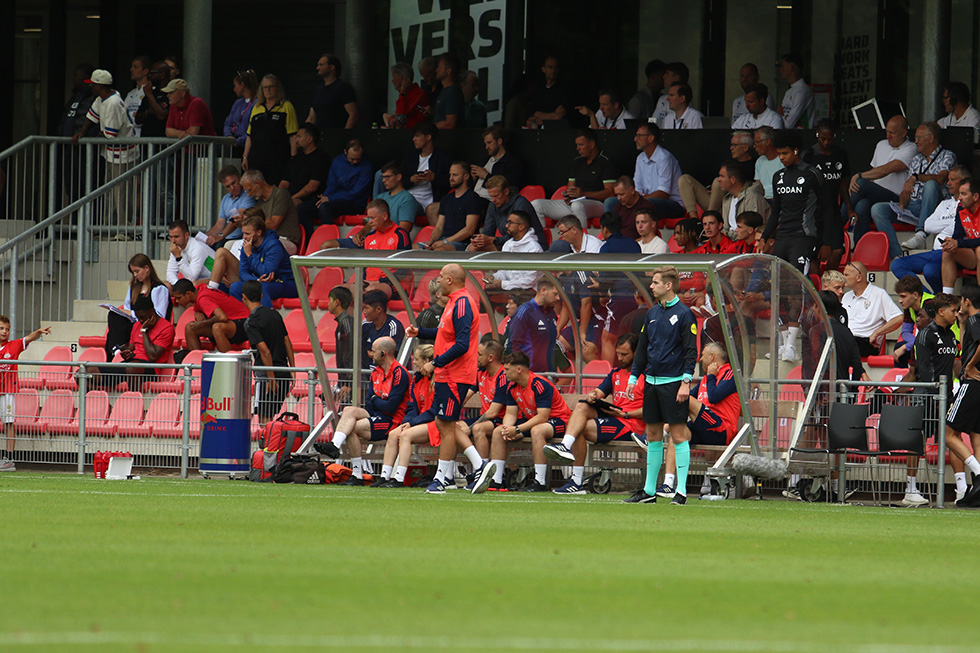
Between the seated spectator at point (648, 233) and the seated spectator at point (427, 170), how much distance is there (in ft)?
11.2

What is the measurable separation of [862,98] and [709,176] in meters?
5.24

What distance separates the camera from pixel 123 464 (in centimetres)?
A: 1507

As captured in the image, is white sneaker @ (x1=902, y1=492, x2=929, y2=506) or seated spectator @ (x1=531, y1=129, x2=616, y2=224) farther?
seated spectator @ (x1=531, y1=129, x2=616, y2=224)

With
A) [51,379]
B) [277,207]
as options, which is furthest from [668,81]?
[51,379]

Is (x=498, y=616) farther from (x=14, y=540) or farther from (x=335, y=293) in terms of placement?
(x=335, y=293)

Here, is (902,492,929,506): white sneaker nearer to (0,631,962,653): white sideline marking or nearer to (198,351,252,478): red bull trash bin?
(198,351,252,478): red bull trash bin

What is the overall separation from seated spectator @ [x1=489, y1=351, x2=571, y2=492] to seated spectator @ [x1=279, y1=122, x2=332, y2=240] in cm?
641

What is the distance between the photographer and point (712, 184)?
18.8m

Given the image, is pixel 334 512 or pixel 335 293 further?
pixel 335 293

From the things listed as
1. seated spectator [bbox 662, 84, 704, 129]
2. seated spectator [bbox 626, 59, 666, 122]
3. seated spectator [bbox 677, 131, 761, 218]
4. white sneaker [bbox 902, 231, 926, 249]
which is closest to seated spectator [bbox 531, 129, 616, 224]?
seated spectator [bbox 677, 131, 761, 218]

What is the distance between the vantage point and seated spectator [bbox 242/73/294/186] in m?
20.6

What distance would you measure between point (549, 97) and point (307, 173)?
389cm

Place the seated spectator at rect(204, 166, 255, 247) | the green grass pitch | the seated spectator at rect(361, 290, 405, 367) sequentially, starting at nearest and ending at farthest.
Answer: the green grass pitch < the seated spectator at rect(361, 290, 405, 367) < the seated spectator at rect(204, 166, 255, 247)

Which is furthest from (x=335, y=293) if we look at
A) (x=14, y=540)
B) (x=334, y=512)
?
(x=14, y=540)
